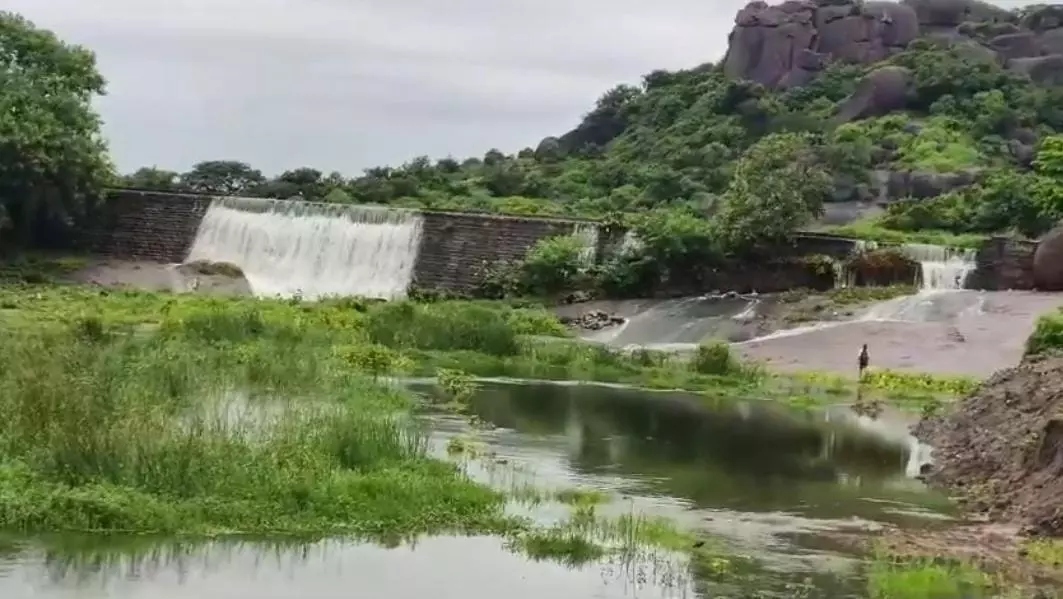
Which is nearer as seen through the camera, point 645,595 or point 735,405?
point 645,595

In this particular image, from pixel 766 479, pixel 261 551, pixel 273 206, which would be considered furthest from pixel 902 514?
pixel 273 206

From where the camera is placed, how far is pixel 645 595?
12.7m

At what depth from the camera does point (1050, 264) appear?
41.1 meters

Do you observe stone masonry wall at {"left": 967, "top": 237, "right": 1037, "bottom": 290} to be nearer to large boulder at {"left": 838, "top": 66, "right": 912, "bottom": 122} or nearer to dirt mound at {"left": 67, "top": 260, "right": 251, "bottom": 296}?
dirt mound at {"left": 67, "top": 260, "right": 251, "bottom": 296}

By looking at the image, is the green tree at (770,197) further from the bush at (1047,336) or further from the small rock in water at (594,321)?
the bush at (1047,336)

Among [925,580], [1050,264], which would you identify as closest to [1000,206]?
[1050,264]

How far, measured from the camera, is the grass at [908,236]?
44.3m

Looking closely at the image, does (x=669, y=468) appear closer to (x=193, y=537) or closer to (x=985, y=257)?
(x=193, y=537)

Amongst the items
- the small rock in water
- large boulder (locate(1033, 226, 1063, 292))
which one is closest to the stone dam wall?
large boulder (locate(1033, 226, 1063, 292))

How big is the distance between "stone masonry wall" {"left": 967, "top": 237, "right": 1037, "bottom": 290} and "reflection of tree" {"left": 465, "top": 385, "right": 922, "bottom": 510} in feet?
54.1

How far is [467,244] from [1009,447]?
97.7 feet

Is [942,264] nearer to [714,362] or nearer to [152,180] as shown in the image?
[714,362]

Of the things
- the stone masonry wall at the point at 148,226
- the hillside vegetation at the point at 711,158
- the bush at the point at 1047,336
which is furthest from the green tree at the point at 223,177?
the bush at the point at 1047,336

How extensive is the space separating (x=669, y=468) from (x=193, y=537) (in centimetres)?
832
